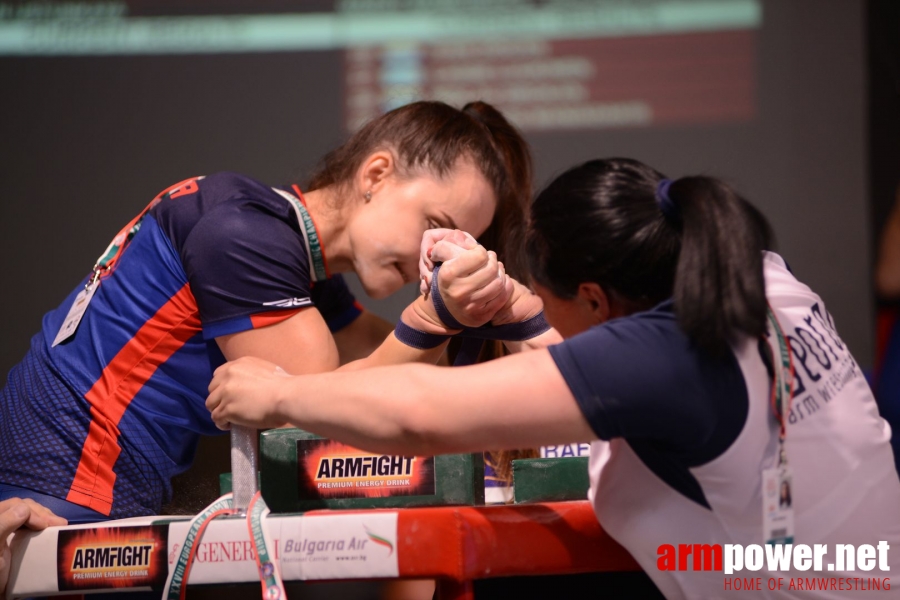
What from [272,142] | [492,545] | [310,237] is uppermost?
[272,142]

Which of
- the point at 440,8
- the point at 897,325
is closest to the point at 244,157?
the point at 440,8

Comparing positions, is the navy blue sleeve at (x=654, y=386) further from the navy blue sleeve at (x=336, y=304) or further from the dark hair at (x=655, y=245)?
the navy blue sleeve at (x=336, y=304)

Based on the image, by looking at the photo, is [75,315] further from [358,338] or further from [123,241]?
[358,338]

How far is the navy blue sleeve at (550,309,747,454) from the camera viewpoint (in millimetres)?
851

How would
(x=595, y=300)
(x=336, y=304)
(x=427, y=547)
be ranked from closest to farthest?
(x=427, y=547), (x=595, y=300), (x=336, y=304)

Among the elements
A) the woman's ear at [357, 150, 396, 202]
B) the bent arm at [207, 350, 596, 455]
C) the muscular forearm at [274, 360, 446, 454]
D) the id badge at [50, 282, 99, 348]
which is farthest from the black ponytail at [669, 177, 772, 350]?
the id badge at [50, 282, 99, 348]

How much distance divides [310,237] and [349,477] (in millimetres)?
553

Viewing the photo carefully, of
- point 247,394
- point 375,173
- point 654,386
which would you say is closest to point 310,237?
point 375,173

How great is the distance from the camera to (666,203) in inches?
38.7

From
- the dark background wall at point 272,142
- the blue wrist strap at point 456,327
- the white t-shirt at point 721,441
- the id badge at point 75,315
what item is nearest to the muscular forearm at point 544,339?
the blue wrist strap at point 456,327

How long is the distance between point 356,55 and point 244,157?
22.0 inches

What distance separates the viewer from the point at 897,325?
2072 millimetres

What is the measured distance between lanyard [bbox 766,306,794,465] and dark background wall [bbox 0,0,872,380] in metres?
2.14

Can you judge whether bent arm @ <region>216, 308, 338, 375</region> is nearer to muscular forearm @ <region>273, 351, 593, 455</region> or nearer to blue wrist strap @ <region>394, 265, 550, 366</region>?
blue wrist strap @ <region>394, 265, 550, 366</region>
